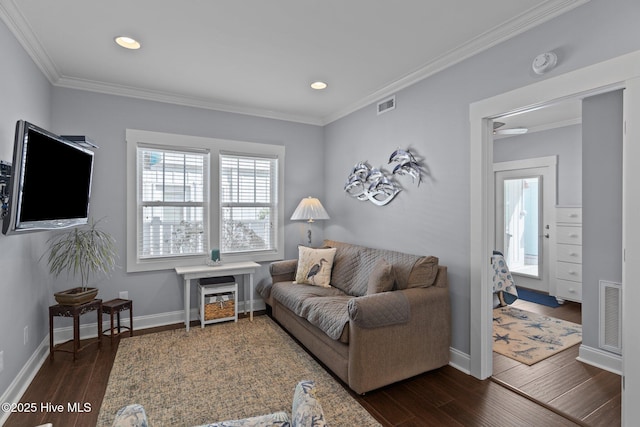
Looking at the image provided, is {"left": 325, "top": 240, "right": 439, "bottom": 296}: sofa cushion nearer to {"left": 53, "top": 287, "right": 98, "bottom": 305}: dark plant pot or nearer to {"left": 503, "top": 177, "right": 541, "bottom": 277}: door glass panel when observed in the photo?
{"left": 53, "top": 287, "right": 98, "bottom": 305}: dark plant pot

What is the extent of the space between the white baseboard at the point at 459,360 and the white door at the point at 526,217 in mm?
3224

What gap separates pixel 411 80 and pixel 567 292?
3811mm

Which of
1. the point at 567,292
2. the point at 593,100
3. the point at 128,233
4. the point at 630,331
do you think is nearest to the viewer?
the point at 630,331

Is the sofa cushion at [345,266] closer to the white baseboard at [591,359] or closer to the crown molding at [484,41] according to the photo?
the white baseboard at [591,359]

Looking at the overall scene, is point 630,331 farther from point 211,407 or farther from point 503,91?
point 211,407

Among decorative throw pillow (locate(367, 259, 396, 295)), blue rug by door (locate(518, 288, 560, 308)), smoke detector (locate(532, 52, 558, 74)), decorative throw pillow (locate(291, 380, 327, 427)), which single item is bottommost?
blue rug by door (locate(518, 288, 560, 308))

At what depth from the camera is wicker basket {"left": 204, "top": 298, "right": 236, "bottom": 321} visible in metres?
3.76

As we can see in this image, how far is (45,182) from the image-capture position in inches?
87.8

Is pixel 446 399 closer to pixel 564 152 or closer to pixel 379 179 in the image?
pixel 379 179

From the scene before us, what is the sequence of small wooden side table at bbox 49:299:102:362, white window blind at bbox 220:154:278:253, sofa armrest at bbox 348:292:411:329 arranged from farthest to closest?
white window blind at bbox 220:154:278:253 < small wooden side table at bbox 49:299:102:362 < sofa armrest at bbox 348:292:411:329

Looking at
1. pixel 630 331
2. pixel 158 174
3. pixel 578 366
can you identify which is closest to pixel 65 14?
pixel 158 174

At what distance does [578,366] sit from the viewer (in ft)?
9.34

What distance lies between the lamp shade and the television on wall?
2.26 m

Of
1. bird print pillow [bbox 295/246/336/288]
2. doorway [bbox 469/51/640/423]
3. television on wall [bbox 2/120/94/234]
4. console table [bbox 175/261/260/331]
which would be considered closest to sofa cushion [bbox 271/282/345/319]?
bird print pillow [bbox 295/246/336/288]
